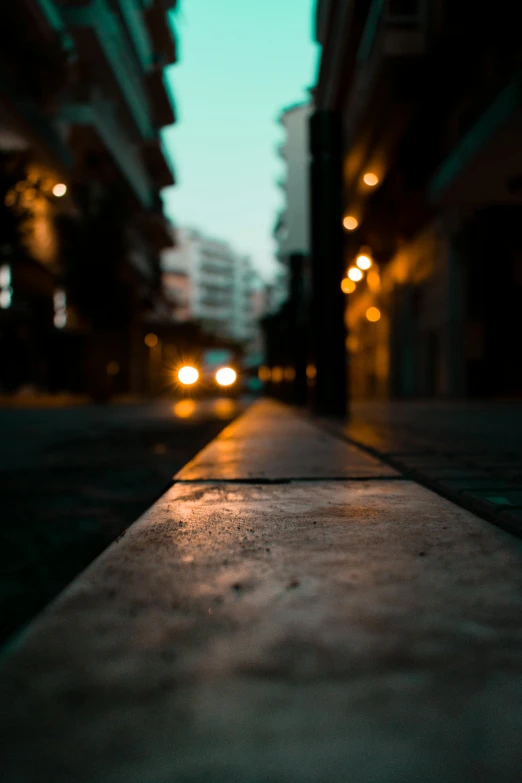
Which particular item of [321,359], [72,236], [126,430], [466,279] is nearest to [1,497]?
[126,430]

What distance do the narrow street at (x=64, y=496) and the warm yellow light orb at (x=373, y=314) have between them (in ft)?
Answer: 66.8

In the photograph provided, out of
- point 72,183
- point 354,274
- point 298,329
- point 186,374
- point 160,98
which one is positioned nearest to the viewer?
point 298,329

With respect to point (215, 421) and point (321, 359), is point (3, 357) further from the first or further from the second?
point (321, 359)

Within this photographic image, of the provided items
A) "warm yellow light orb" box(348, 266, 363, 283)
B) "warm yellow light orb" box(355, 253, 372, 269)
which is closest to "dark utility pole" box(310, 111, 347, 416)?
"warm yellow light orb" box(355, 253, 372, 269)

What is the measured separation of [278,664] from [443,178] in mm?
14200

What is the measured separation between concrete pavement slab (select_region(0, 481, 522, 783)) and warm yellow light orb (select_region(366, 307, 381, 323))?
83.2 feet

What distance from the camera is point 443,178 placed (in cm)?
1399

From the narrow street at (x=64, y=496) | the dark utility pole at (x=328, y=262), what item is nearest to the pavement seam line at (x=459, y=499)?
the narrow street at (x=64, y=496)

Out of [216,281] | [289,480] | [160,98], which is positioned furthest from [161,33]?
[216,281]

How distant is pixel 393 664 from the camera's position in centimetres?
110

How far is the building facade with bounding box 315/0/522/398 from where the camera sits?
535 inches

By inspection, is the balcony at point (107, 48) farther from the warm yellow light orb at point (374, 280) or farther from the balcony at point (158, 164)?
the warm yellow light orb at point (374, 280)

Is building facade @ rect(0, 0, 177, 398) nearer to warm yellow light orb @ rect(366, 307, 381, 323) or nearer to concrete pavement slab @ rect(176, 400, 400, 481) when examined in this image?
concrete pavement slab @ rect(176, 400, 400, 481)

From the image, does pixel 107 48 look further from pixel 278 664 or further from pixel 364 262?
pixel 278 664
